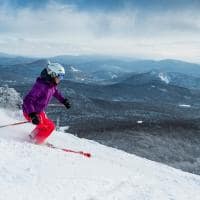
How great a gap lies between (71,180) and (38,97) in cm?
499

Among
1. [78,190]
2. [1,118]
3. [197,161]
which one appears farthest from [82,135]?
[78,190]

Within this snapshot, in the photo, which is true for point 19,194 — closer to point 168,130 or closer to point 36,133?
point 36,133

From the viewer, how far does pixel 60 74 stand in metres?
13.5

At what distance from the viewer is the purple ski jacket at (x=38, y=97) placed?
13406 millimetres

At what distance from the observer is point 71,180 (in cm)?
912

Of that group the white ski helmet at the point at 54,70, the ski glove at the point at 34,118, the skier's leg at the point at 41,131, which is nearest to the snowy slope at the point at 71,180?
the skier's leg at the point at 41,131

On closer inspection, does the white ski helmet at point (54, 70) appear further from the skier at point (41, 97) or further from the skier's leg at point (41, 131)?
the skier's leg at point (41, 131)

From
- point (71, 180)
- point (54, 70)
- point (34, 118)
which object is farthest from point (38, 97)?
point (71, 180)

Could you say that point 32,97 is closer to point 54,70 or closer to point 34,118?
point 34,118

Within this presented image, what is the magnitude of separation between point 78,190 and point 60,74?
562 cm

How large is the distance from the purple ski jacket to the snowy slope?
109cm

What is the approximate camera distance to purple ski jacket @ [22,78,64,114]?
1341 centimetres

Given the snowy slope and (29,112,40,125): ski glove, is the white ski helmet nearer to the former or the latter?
(29,112,40,125): ski glove

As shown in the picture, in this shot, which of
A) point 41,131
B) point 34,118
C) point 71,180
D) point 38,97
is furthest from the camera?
point 38,97
